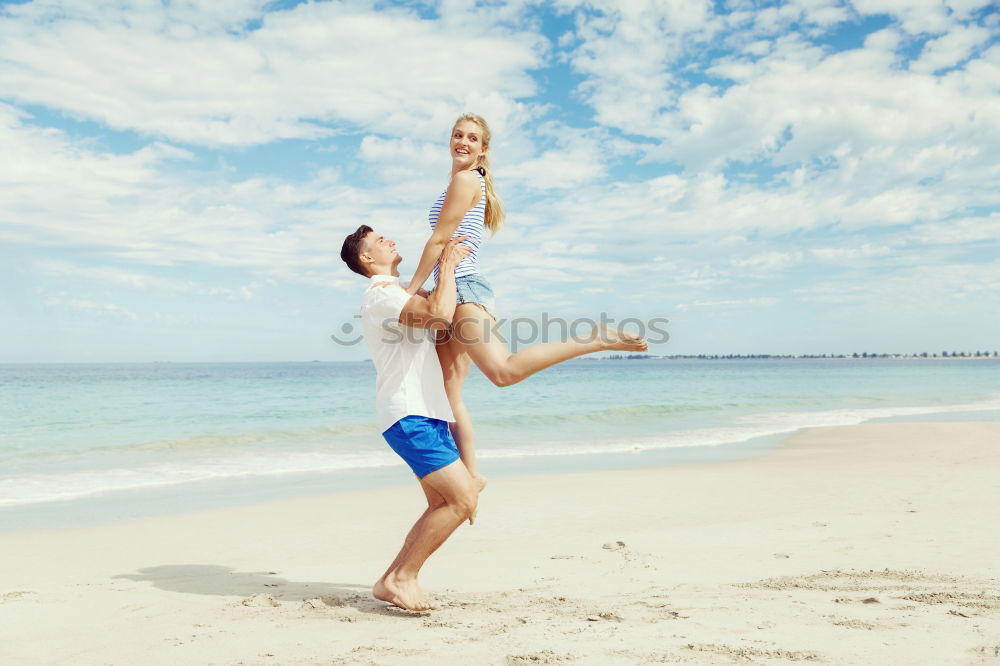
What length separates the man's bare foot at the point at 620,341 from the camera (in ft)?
13.6

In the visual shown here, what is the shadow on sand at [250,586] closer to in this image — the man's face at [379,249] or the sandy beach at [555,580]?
the sandy beach at [555,580]

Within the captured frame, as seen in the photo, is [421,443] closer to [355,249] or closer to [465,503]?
[465,503]

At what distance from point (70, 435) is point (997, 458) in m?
17.2

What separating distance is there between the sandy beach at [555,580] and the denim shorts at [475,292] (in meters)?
1.68

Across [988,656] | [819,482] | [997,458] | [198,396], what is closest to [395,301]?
[988,656]

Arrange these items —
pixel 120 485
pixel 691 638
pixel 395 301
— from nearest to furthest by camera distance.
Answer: pixel 691 638 → pixel 395 301 → pixel 120 485

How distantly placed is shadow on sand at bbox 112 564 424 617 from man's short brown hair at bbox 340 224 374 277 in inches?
75.5

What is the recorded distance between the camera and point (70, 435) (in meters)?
16.2

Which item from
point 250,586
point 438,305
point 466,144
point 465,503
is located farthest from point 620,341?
point 250,586

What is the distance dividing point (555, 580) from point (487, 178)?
101 inches

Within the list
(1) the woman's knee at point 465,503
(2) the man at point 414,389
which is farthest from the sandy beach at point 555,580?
(1) the woman's knee at point 465,503

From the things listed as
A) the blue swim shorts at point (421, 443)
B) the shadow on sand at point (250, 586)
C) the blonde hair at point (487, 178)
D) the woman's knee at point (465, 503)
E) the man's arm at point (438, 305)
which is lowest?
the shadow on sand at point (250, 586)

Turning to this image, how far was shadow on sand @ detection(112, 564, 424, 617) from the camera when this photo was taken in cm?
442

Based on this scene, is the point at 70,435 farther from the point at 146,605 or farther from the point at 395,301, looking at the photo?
the point at 395,301
